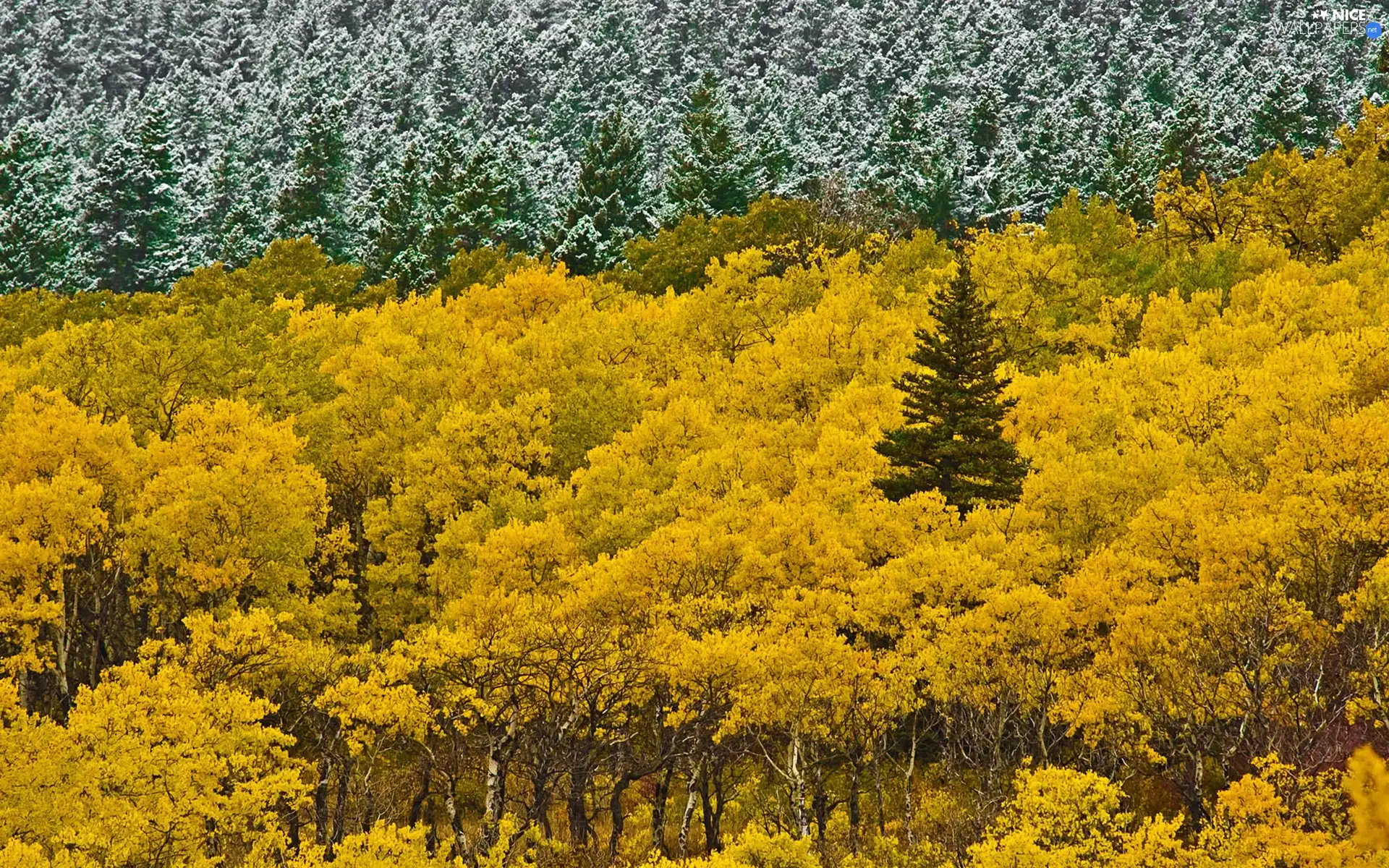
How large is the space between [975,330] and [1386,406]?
16153 mm

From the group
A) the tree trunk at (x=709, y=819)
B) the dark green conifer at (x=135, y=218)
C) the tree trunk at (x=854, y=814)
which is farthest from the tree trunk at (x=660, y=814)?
the dark green conifer at (x=135, y=218)

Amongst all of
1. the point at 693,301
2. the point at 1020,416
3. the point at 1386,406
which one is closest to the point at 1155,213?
the point at 693,301

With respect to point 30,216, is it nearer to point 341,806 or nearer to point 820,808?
point 341,806

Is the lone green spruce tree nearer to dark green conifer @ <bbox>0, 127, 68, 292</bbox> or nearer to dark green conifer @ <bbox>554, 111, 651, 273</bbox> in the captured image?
dark green conifer @ <bbox>554, 111, 651, 273</bbox>

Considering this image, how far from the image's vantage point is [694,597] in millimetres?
40000

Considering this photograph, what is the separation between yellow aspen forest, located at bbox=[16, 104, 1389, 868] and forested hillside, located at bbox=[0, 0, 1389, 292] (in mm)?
42195

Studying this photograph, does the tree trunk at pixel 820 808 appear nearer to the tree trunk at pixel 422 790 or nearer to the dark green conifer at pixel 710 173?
the tree trunk at pixel 422 790

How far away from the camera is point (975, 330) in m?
54.3

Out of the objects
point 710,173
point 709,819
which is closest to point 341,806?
point 709,819

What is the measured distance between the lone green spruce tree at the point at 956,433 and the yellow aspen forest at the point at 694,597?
112cm

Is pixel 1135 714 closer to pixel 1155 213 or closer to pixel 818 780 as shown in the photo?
pixel 818 780

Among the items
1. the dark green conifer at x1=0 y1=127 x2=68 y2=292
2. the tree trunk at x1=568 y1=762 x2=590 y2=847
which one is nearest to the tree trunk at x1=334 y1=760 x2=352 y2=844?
the tree trunk at x1=568 y1=762 x2=590 y2=847

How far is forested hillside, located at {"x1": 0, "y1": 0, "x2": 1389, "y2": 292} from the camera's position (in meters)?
114

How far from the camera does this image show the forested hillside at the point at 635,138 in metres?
114
